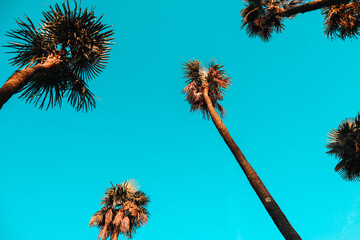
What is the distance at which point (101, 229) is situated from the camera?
1501cm

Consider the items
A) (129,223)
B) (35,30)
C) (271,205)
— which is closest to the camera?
(271,205)

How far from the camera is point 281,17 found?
11289 millimetres

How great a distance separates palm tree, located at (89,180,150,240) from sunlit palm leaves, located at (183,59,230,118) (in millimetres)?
9494

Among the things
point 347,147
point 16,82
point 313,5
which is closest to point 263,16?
point 313,5

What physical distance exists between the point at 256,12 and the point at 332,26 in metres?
4.63

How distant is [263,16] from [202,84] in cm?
547

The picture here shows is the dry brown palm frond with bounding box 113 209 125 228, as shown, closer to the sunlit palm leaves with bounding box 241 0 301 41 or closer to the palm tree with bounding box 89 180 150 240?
the palm tree with bounding box 89 180 150 240

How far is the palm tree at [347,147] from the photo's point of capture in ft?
37.6

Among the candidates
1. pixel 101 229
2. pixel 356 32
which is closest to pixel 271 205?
pixel 356 32

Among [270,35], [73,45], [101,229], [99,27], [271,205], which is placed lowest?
[271,205]

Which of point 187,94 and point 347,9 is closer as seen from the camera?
point 347,9

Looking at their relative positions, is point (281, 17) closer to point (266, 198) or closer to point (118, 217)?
point (266, 198)

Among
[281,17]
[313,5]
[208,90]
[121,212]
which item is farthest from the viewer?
[121,212]

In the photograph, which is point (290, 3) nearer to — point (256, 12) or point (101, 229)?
point (256, 12)
